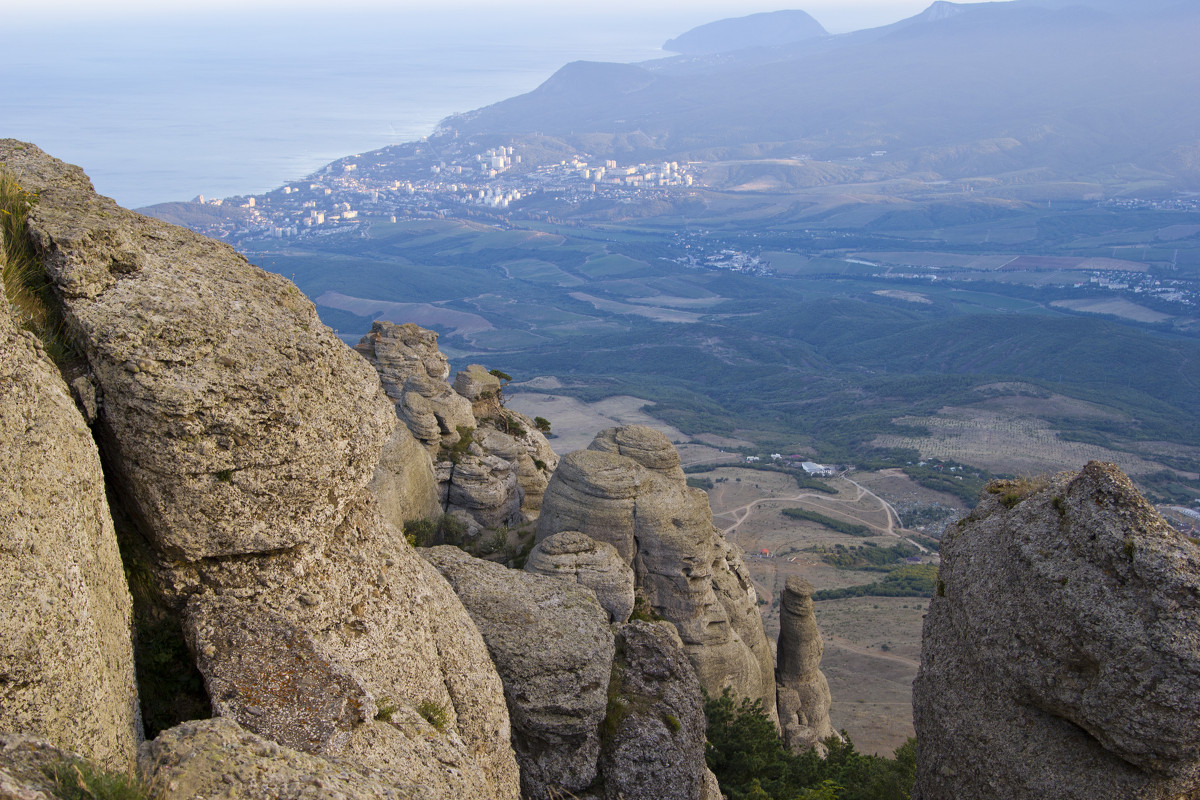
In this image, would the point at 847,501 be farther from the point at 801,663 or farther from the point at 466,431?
the point at 466,431

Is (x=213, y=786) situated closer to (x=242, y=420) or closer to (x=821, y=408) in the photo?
(x=242, y=420)

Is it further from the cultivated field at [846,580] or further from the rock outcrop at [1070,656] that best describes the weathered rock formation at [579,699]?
the cultivated field at [846,580]

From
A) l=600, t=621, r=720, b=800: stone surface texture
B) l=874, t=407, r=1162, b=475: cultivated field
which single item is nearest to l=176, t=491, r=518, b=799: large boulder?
l=600, t=621, r=720, b=800: stone surface texture

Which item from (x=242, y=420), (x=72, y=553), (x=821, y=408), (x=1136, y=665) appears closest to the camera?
(x=72, y=553)

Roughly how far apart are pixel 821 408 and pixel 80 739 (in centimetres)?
15138

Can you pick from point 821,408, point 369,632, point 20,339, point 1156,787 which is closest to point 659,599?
point 1156,787

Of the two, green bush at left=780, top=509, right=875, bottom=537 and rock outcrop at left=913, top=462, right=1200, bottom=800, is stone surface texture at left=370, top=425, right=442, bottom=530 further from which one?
green bush at left=780, top=509, right=875, bottom=537

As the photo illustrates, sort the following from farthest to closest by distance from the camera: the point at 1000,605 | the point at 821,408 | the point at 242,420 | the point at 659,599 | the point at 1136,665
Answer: the point at 821,408 < the point at 659,599 < the point at 1000,605 < the point at 1136,665 < the point at 242,420

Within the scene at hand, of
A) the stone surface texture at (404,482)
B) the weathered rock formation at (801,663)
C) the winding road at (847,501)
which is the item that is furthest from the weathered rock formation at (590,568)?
the winding road at (847,501)

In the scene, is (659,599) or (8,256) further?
(659,599)

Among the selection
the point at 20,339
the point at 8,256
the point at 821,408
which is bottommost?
the point at 821,408

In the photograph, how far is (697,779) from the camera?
15.7 metres

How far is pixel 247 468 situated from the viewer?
891 centimetres

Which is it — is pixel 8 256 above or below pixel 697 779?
above
